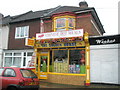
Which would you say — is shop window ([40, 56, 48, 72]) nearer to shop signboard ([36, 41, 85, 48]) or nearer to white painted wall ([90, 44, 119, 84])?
shop signboard ([36, 41, 85, 48])

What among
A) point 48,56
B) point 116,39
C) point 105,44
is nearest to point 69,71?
point 48,56

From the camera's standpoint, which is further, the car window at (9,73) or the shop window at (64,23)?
the shop window at (64,23)

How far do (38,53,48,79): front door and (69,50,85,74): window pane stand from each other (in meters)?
2.45

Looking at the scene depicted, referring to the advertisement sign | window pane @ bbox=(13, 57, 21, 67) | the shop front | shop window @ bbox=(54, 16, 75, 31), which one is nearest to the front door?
the shop front

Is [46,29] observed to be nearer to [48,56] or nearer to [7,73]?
[48,56]

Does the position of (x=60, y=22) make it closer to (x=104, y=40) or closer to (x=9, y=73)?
(x=104, y=40)

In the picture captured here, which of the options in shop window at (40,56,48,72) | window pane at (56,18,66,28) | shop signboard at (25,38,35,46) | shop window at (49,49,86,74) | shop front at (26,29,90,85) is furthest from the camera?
shop window at (40,56,48,72)

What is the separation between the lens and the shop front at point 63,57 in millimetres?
11055

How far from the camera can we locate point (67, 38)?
37.7ft

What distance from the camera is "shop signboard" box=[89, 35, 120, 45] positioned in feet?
33.2

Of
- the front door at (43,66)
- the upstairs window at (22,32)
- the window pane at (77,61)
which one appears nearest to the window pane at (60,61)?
the window pane at (77,61)

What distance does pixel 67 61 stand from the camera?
1208 cm

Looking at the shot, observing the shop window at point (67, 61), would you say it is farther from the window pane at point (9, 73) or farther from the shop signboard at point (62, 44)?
the window pane at point (9, 73)

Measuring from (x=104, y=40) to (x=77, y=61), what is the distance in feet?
8.90
